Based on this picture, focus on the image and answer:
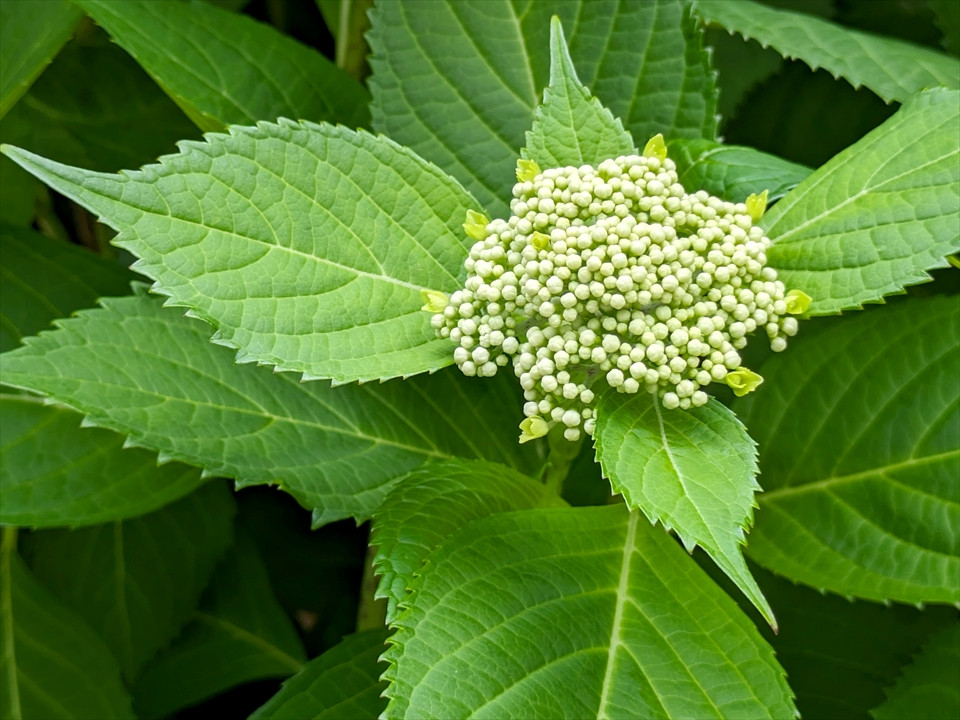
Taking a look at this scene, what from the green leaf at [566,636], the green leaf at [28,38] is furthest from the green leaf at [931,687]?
the green leaf at [28,38]

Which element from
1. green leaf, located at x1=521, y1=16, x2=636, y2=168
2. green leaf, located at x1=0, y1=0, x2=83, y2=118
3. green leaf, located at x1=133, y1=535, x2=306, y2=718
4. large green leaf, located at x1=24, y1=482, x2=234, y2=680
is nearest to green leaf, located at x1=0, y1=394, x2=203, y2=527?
large green leaf, located at x1=24, y1=482, x2=234, y2=680

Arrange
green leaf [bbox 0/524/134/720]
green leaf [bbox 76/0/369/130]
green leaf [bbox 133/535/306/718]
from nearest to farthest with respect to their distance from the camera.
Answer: green leaf [bbox 76/0/369/130] → green leaf [bbox 0/524/134/720] → green leaf [bbox 133/535/306/718]

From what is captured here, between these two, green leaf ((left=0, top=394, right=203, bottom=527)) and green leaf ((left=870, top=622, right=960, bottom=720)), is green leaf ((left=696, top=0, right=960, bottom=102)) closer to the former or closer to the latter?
green leaf ((left=870, top=622, right=960, bottom=720))

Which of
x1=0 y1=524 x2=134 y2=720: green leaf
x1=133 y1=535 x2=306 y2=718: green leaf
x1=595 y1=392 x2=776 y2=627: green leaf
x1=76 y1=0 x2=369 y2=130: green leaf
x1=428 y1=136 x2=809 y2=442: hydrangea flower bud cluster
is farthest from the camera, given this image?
x1=133 y1=535 x2=306 y2=718: green leaf

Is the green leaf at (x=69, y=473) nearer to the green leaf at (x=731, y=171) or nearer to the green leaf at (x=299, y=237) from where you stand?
the green leaf at (x=299, y=237)

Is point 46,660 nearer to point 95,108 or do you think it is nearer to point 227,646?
point 227,646

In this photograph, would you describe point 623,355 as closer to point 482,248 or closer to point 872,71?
point 482,248

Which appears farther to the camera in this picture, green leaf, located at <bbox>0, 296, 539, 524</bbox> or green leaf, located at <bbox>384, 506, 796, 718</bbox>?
green leaf, located at <bbox>0, 296, 539, 524</bbox>

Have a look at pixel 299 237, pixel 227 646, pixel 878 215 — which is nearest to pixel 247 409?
pixel 299 237
